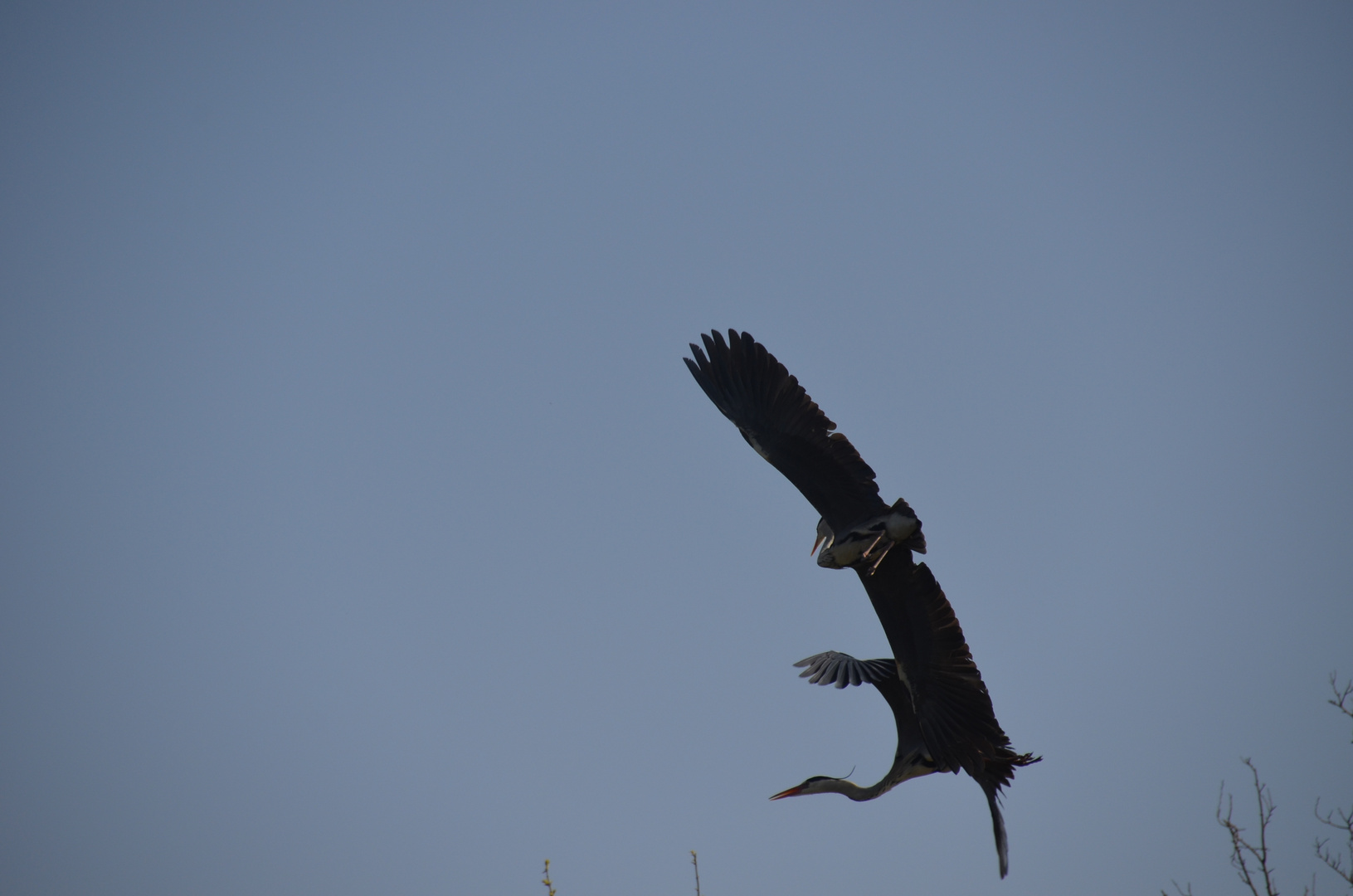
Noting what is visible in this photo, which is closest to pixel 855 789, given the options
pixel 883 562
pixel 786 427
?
pixel 883 562

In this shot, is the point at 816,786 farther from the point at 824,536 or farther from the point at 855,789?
the point at 824,536

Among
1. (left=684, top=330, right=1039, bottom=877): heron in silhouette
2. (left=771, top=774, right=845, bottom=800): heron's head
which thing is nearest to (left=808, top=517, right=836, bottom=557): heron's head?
(left=684, top=330, right=1039, bottom=877): heron in silhouette

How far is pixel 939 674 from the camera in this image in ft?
27.2

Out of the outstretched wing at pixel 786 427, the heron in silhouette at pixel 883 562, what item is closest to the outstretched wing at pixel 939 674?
the heron in silhouette at pixel 883 562

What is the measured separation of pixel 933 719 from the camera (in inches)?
323

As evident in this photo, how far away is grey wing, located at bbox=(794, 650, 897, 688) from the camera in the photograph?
27.9ft

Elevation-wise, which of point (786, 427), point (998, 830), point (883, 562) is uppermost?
point (786, 427)

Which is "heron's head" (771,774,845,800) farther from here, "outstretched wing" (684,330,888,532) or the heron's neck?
"outstretched wing" (684,330,888,532)

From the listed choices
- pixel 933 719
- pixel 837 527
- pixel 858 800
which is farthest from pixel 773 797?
pixel 837 527

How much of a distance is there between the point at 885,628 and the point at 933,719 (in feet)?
2.52

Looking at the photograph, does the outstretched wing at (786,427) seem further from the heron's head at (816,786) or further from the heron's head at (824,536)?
the heron's head at (816,786)

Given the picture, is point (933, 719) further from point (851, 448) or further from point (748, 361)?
point (748, 361)

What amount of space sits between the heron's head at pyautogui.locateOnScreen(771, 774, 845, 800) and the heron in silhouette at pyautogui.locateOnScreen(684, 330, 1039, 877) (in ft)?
0.04

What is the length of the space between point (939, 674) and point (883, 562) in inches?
37.2
